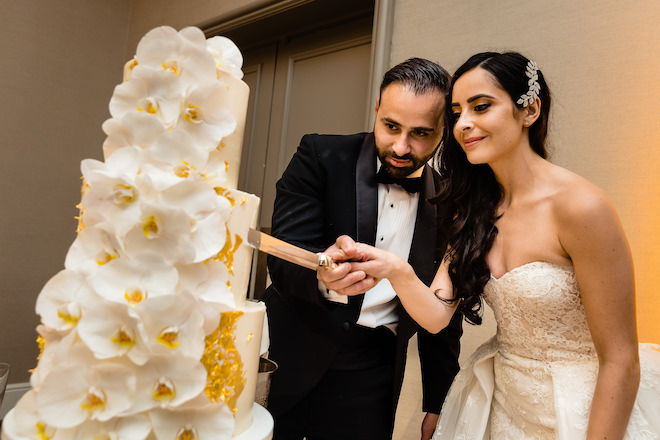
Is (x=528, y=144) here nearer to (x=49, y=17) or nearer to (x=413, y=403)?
(x=413, y=403)

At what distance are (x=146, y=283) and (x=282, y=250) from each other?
1.20 ft

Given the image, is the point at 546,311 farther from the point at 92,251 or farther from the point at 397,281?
the point at 92,251

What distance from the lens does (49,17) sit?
3.66m

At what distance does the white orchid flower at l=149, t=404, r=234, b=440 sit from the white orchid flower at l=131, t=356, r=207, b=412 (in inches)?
0.9

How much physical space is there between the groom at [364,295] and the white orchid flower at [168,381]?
779 mm

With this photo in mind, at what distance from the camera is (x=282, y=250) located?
97cm

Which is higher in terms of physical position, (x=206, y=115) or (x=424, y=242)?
(x=206, y=115)

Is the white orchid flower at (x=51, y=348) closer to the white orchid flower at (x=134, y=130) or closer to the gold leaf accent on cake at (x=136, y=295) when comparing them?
the gold leaf accent on cake at (x=136, y=295)

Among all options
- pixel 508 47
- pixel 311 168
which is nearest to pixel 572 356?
pixel 311 168

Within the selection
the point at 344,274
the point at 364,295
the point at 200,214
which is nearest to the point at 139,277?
the point at 200,214

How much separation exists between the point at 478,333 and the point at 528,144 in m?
0.95

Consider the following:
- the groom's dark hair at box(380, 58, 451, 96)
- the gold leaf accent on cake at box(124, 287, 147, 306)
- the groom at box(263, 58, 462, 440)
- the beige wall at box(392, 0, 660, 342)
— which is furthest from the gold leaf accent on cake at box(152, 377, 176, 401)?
the beige wall at box(392, 0, 660, 342)

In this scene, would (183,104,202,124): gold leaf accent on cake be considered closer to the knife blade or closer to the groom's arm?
the knife blade

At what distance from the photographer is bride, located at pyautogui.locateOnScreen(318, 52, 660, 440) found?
3.70ft
